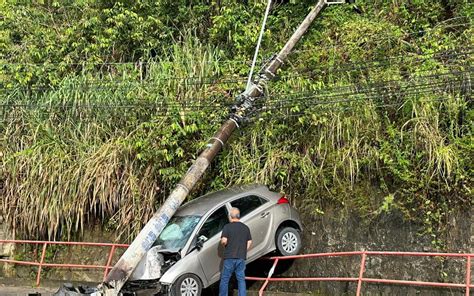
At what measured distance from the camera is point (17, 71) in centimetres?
1442

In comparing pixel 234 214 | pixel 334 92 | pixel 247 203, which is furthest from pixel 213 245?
pixel 334 92

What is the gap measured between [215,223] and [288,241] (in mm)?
1623

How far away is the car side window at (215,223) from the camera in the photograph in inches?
376

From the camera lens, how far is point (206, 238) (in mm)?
9430

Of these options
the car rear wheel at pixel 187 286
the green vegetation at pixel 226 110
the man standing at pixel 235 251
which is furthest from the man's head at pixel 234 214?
the green vegetation at pixel 226 110

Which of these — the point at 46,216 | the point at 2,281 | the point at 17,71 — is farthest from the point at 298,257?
the point at 17,71

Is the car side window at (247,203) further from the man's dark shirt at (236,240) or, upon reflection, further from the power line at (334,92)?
the power line at (334,92)

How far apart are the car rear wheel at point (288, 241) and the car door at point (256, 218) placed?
0.34 metres

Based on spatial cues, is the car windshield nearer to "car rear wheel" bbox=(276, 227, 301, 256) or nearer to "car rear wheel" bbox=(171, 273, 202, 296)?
"car rear wheel" bbox=(171, 273, 202, 296)

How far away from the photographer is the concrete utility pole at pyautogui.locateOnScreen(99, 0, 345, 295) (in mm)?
9180

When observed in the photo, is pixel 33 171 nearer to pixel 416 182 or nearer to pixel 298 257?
pixel 298 257

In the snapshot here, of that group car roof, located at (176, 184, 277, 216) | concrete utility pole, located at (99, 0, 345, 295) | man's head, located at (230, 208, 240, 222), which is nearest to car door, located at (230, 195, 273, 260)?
car roof, located at (176, 184, 277, 216)

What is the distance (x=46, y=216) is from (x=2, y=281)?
2130mm

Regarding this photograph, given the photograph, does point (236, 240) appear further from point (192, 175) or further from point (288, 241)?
point (192, 175)
